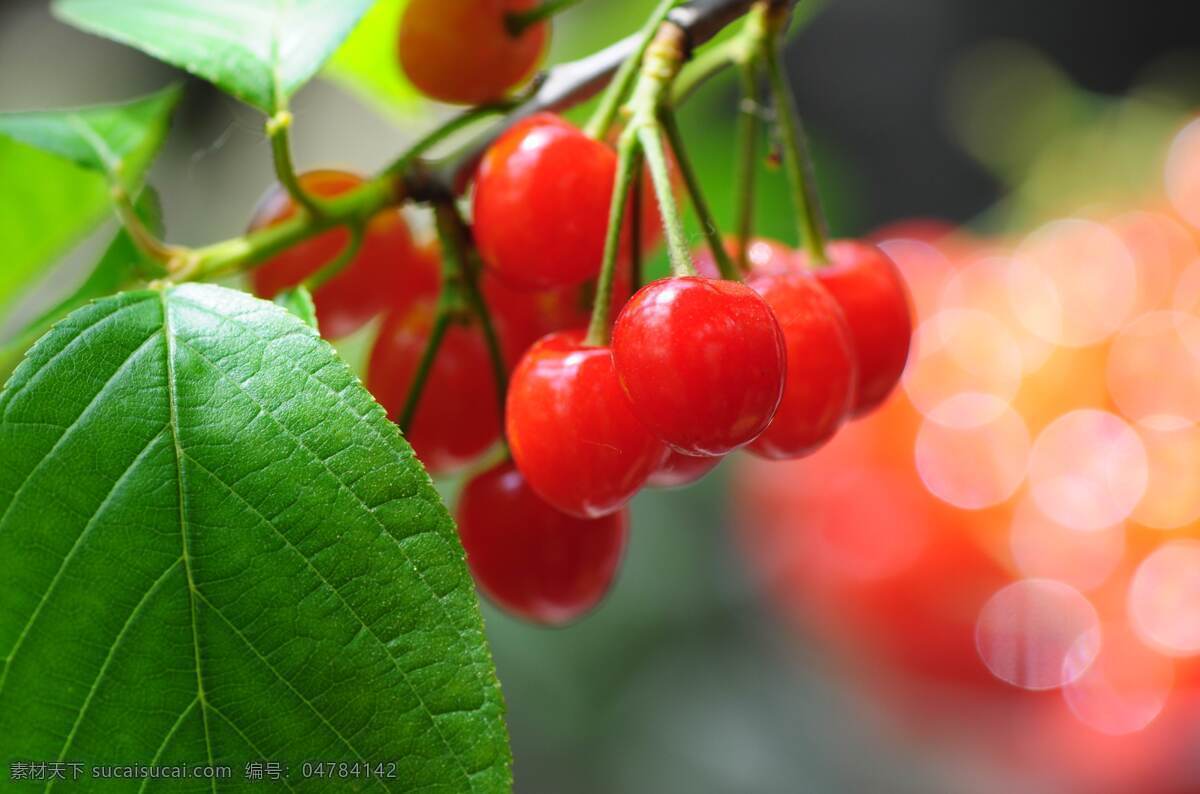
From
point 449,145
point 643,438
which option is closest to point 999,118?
point 449,145

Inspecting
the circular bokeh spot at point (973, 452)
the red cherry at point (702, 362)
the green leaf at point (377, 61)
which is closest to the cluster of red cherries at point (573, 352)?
the red cherry at point (702, 362)

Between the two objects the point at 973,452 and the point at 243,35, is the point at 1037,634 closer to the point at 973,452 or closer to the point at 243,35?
the point at 973,452

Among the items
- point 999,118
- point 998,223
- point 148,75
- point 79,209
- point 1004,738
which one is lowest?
point 1004,738

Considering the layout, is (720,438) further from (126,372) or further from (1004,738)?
(1004,738)

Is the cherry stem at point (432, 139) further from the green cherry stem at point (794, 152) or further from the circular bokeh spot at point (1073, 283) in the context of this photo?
the circular bokeh spot at point (1073, 283)

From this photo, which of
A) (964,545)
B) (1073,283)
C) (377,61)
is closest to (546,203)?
(377,61)

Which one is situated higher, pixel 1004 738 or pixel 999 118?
pixel 999 118
